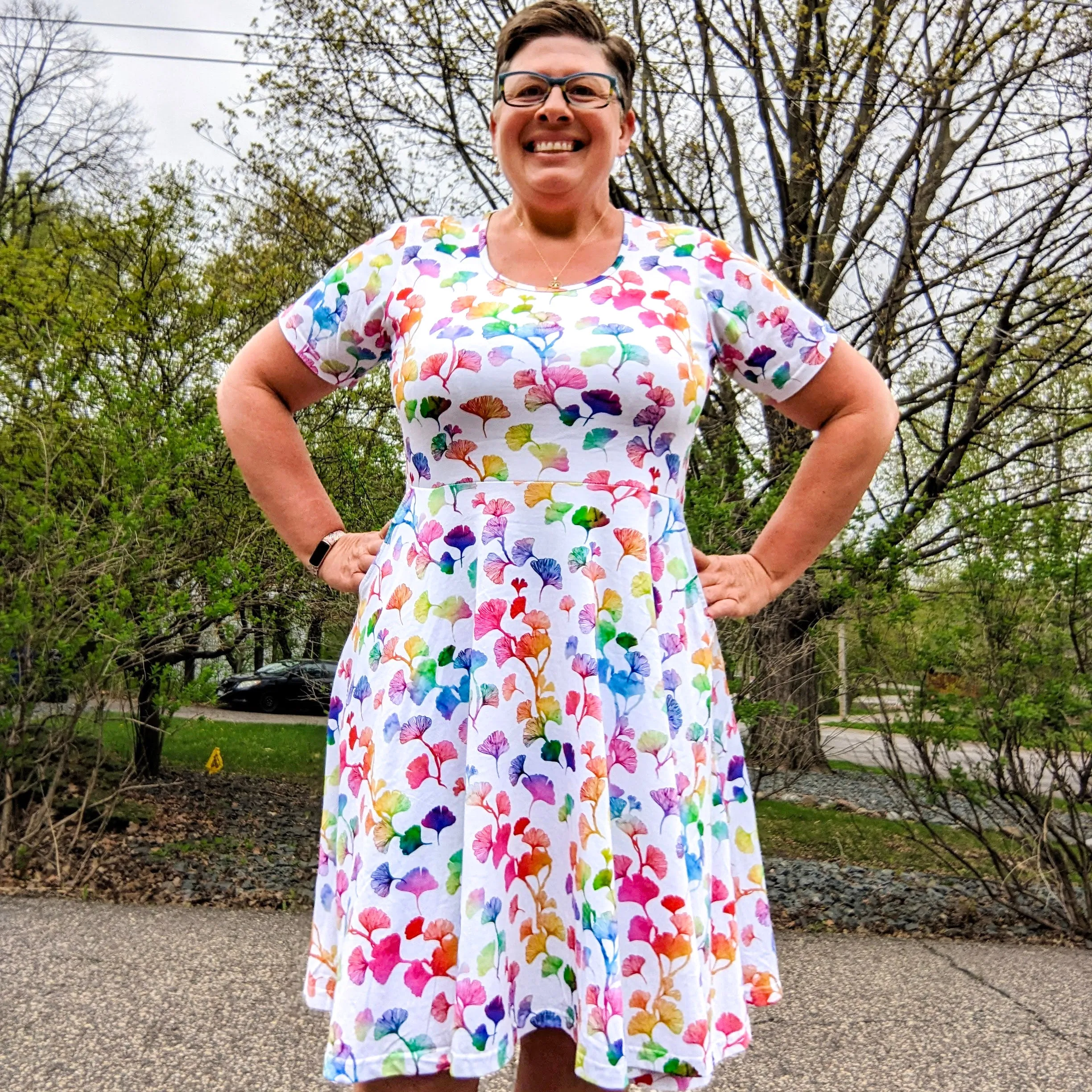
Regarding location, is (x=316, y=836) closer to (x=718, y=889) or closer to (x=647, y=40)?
(x=718, y=889)

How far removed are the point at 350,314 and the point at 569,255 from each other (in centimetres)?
37

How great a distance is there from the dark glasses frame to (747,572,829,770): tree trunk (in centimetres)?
376

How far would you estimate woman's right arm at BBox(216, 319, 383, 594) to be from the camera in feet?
5.77

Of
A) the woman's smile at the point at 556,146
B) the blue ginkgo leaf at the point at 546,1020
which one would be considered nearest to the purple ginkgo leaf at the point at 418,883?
the blue ginkgo leaf at the point at 546,1020

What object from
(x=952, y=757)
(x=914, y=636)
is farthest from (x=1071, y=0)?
(x=952, y=757)

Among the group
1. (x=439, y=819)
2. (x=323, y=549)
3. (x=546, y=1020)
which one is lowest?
(x=546, y=1020)

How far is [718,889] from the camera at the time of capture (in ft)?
5.25

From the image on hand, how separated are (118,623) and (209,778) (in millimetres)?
3422

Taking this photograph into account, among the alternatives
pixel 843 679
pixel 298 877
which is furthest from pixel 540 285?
pixel 298 877

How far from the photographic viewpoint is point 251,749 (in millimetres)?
10414

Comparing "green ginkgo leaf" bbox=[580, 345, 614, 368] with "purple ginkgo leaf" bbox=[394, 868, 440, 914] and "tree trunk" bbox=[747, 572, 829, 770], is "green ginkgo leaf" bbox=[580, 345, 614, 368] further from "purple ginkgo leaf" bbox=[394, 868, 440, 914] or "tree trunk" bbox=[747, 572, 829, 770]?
"tree trunk" bbox=[747, 572, 829, 770]

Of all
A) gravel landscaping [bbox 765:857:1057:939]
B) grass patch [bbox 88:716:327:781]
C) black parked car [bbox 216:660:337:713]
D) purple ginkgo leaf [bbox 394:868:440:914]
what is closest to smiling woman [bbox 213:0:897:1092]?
purple ginkgo leaf [bbox 394:868:440:914]

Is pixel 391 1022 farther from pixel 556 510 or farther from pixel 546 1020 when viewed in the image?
pixel 556 510

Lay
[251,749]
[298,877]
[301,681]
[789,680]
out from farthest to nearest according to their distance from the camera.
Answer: [251,749], [301,681], [298,877], [789,680]
